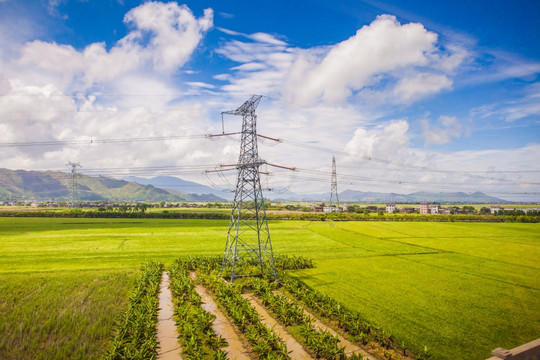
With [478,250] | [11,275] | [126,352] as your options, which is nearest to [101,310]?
[126,352]

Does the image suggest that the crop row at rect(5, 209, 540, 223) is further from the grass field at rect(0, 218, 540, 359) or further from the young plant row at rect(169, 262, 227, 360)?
the young plant row at rect(169, 262, 227, 360)

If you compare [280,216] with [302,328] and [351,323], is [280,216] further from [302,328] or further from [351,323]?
[302,328]

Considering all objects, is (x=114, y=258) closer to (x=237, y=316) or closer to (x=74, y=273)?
(x=74, y=273)

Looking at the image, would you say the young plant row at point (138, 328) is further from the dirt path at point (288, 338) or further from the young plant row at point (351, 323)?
the young plant row at point (351, 323)

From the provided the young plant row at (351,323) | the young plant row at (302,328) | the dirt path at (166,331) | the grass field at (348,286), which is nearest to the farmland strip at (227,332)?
the dirt path at (166,331)

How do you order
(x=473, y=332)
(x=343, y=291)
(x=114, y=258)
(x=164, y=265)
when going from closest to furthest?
1. (x=473, y=332)
2. (x=343, y=291)
3. (x=164, y=265)
4. (x=114, y=258)

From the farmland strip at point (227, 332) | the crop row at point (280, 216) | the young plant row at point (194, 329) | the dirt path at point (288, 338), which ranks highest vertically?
the crop row at point (280, 216)
